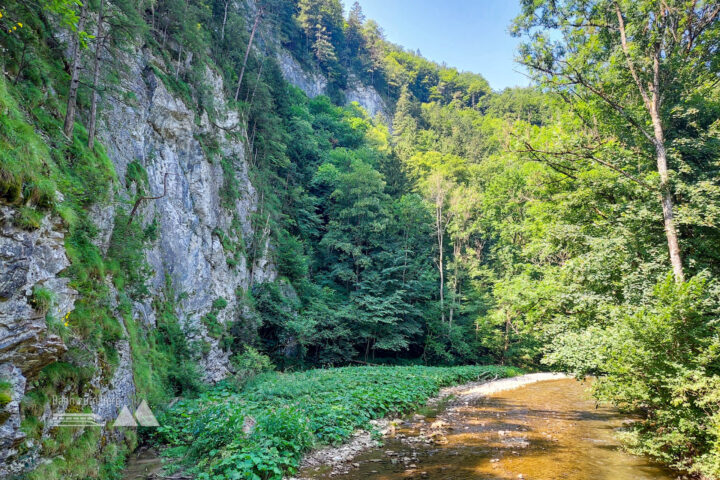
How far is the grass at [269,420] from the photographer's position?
5555 mm

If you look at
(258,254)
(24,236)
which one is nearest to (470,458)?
(24,236)

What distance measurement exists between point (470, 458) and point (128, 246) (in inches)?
372

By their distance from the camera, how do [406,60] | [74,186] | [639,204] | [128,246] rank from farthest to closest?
1. [406,60]
2. [639,204]
3. [128,246]
4. [74,186]

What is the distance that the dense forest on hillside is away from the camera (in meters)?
5.77

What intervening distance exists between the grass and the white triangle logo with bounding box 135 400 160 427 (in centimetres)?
24

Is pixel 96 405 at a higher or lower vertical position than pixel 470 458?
higher

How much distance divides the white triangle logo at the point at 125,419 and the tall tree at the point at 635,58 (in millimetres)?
12407

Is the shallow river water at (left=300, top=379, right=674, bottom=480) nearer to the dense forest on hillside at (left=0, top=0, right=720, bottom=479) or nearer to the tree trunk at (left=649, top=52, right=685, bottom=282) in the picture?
the dense forest on hillside at (left=0, top=0, right=720, bottom=479)

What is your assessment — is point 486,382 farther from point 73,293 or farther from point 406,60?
point 406,60

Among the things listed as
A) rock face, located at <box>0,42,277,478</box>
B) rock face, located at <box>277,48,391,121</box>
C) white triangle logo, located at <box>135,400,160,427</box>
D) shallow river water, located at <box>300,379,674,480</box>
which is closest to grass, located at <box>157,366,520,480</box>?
white triangle logo, located at <box>135,400,160,427</box>

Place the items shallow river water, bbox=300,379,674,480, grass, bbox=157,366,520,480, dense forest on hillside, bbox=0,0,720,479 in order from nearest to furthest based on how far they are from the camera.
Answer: grass, bbox=157,366,520,480 < dense forest on hillside, bbox=0,0,720,479 < shallow river water, bbox=300,379,674,480

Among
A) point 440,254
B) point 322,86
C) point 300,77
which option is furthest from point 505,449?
point 322,86

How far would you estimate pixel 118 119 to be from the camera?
10344 mm

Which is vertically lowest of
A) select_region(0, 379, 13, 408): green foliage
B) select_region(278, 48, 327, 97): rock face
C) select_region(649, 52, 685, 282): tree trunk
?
select_region(0, 379, 13, 408): green foliage
